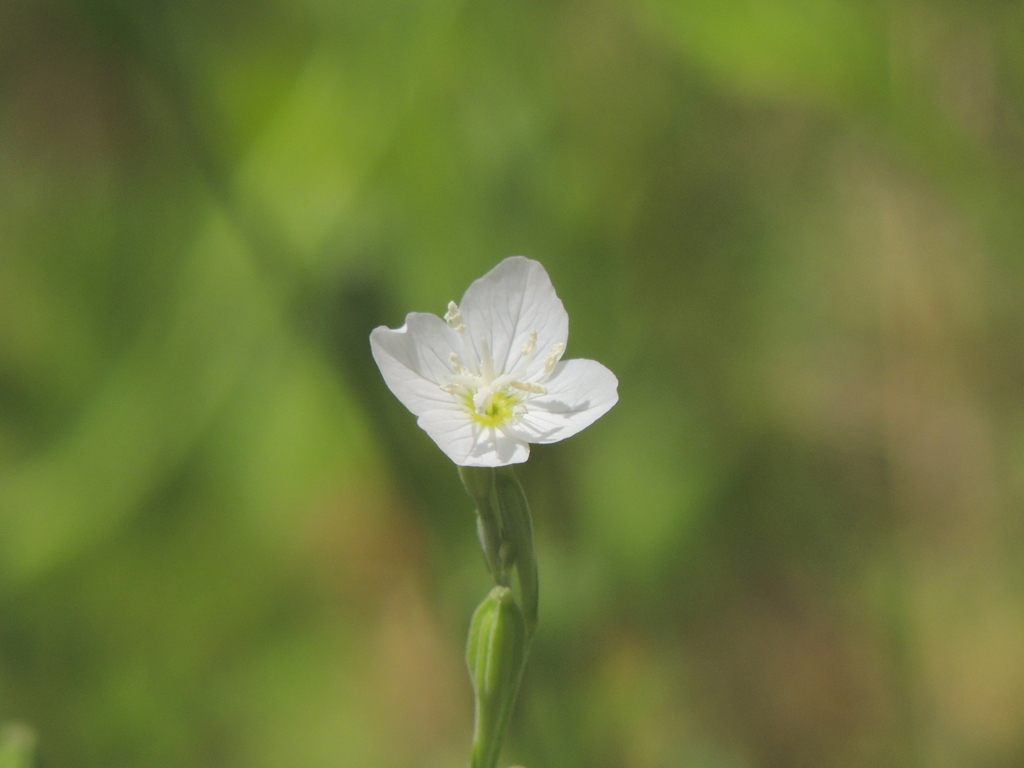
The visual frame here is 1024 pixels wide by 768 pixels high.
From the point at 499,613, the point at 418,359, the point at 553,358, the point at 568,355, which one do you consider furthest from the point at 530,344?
the point at 568,355

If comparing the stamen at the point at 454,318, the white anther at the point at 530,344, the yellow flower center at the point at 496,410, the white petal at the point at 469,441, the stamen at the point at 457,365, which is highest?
the stamen at the point at 454,318

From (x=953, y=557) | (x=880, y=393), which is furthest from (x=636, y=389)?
(x=953, y=557)

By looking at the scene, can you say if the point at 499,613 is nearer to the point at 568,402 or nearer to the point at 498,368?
the point at 568,402

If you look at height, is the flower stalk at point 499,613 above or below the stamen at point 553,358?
below

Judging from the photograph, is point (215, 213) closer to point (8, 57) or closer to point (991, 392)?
point (8, 57)

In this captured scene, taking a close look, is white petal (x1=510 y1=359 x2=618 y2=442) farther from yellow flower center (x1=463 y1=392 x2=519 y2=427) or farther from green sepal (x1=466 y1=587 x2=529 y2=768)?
green sepal (x1=466 y1=587 x2=529 y2=768)

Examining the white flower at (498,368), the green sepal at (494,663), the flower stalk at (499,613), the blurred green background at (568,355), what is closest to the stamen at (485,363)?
the white flower at (498,368)

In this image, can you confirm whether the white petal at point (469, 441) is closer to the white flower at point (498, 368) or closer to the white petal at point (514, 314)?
the white flower at point (498, 368)
